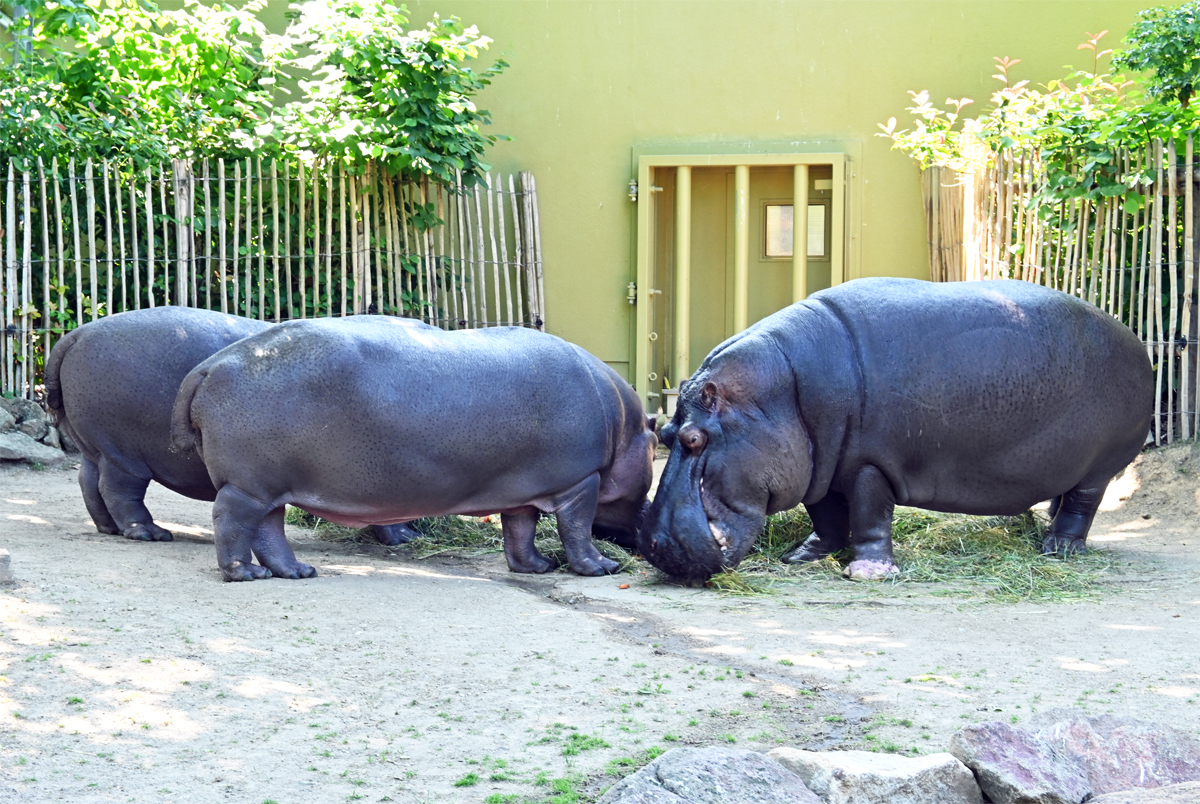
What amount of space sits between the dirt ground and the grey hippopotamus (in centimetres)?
34

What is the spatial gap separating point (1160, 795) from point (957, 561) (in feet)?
9.83

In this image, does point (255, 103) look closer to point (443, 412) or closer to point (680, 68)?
point (680, 68)

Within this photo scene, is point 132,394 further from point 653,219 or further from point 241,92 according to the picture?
point 653,219

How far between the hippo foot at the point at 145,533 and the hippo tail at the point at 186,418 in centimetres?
93

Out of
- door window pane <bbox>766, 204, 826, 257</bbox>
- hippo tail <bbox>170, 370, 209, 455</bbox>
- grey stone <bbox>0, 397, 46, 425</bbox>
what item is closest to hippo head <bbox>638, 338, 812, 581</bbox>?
hippo tail <bbox>170, 370, 209, 455</bbox>

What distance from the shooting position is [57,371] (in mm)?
5875

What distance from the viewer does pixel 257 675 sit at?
11.9 feet

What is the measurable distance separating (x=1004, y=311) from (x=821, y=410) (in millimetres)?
915

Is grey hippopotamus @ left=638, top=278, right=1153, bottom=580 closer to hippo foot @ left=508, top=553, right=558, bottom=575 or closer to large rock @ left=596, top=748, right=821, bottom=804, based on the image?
hippo foot @ left=508, top=553, right=558, bottom=575

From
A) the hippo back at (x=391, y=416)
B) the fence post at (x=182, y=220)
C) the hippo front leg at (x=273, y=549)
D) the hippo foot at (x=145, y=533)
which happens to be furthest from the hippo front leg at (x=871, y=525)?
the fence post at (x=182, y=220)

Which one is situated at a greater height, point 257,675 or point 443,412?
point 443,412

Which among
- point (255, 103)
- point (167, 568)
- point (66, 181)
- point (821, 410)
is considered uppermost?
point (255, 103)

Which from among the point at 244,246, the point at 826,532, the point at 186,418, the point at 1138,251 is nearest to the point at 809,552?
the point at 826,532

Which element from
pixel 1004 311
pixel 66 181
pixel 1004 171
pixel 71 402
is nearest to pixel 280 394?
pixel 71 402
